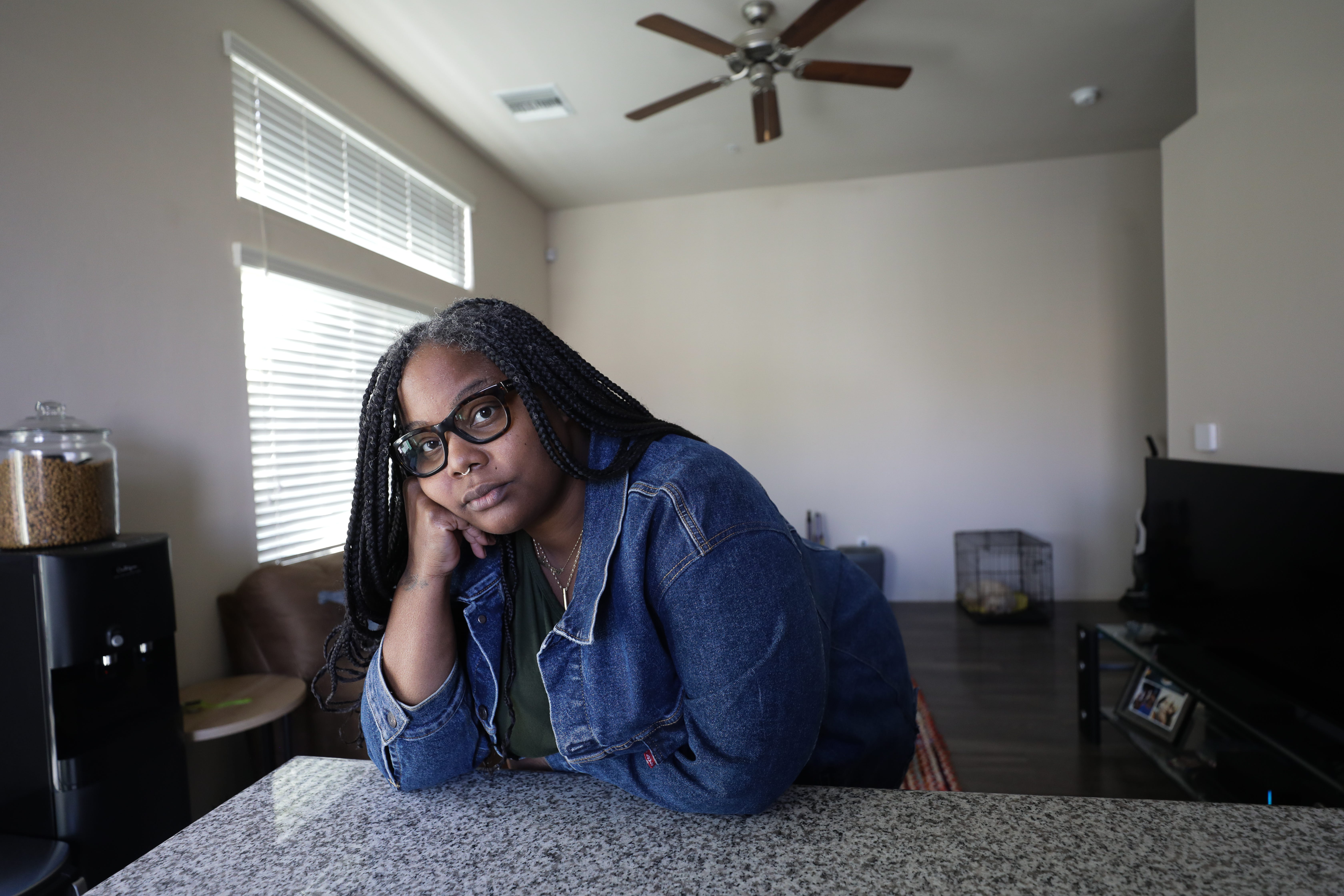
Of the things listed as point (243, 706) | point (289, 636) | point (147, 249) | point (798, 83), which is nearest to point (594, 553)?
point (243, 706)

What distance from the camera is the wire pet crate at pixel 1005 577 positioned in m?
4.11

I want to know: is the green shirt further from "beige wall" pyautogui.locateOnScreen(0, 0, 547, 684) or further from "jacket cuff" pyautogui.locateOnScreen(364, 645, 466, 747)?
"beige wall" pyautogui.locateOnScreen(0, 0, 547, 684)

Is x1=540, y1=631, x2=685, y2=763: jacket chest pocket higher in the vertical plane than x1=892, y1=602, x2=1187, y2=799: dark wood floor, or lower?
higher

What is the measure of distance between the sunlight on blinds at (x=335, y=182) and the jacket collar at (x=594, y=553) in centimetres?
Result: 232

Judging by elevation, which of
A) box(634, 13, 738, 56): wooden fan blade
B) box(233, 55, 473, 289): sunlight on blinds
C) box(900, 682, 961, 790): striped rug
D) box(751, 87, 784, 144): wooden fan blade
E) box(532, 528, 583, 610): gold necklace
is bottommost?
box(900, 682, 961, 790): striped rug

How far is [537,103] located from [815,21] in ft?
5.08

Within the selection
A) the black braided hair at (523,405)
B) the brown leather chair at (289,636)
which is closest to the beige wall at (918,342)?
the brown leather chair at (289,636)

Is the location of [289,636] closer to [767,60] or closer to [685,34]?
[685,34]

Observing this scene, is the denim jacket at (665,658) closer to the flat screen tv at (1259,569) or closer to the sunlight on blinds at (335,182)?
the flat screen tv at (1259,569)

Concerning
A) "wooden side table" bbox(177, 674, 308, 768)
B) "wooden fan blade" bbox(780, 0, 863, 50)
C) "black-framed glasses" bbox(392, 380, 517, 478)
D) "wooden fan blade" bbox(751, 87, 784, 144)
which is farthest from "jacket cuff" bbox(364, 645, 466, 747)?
"wooden fan blade" bbox(751, 87, 784, 144)

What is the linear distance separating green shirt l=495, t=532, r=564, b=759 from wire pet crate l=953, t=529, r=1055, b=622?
382 centimetres

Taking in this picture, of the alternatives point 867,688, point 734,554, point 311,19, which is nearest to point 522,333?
point 734,554

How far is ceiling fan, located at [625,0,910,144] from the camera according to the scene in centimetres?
247

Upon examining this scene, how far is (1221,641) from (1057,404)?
2503 millimetres
